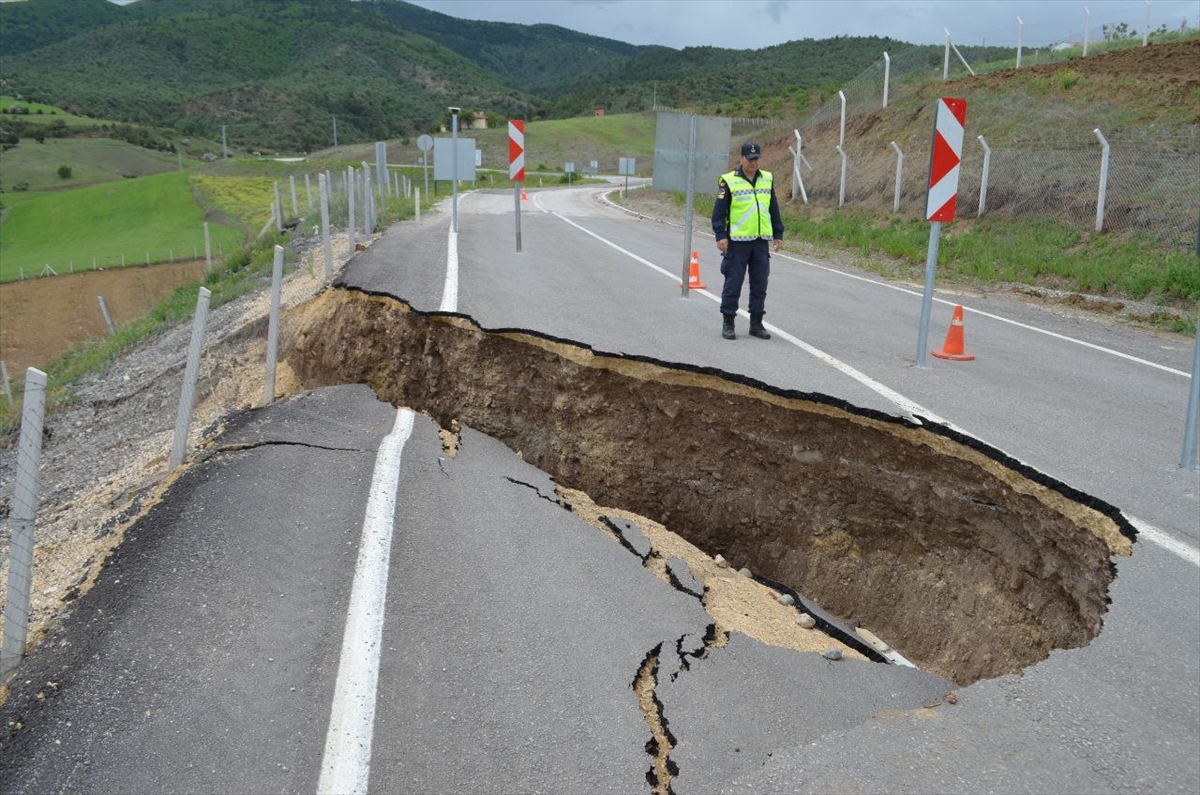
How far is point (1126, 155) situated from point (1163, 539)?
14906 millimetres

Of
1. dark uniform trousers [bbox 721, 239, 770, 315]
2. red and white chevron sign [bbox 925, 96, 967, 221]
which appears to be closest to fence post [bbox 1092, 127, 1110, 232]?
red and white chevron sign [bbox 925, 96, 967, 221]

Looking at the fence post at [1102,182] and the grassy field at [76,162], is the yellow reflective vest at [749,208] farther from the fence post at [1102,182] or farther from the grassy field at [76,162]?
the grassy field at [76,162]

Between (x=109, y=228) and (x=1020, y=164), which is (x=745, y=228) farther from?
(x=109, y=228)

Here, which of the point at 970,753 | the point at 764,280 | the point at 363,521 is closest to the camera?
the point at 970,753

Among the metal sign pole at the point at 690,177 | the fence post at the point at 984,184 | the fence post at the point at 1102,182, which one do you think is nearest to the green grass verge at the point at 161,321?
the metal sign pole at the point at 690,177

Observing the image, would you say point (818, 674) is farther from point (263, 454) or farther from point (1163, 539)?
point (263, 454)

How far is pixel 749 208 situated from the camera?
8586mm

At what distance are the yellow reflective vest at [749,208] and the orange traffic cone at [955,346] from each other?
1963 mm

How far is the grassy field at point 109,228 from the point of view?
130 feet

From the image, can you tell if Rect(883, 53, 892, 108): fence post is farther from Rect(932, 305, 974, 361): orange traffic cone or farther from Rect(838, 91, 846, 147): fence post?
Rect(932, 305, 974, 361): orange traffic cone

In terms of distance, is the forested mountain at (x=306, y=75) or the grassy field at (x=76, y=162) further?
the forested mountain at (x=306, y=75)

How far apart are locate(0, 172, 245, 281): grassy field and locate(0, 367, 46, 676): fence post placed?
111 feet

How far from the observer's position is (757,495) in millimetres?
6781

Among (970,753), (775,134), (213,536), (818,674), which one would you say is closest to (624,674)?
(818,674)
